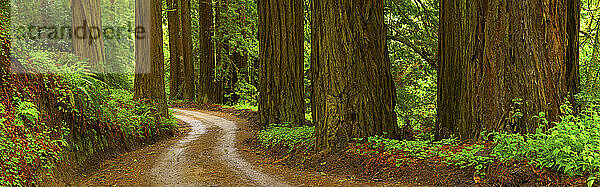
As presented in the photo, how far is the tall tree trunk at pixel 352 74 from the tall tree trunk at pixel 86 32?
9.87 metres

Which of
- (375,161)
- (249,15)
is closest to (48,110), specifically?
(375,161)

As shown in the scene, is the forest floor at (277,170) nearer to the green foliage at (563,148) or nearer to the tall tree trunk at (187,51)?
the green foliage at (563,148)

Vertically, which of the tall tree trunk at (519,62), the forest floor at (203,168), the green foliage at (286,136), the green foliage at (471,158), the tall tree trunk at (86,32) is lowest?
the forest floor at (203,168)

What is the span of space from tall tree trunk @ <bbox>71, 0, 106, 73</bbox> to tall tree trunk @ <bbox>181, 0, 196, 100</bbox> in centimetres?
1150

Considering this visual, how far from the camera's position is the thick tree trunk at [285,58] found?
42.7ft

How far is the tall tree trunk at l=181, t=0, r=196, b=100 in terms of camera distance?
2728 centimetres

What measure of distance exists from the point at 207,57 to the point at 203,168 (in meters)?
18.7

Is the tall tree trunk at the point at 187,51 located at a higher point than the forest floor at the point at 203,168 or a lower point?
higher

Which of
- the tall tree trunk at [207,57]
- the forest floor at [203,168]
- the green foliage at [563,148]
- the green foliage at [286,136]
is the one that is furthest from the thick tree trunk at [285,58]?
the tall tree trunk at [207,57]

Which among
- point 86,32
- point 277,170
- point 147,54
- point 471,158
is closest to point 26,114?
point 277,170

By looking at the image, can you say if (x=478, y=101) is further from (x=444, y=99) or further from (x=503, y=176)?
(x=444, y=99)

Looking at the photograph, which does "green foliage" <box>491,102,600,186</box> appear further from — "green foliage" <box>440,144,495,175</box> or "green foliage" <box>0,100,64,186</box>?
"green foliage" <box>0,100,64,186</box>

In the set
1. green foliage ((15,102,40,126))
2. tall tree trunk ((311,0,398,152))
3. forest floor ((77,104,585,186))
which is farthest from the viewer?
tall tree trunk ((311,0,398,152))

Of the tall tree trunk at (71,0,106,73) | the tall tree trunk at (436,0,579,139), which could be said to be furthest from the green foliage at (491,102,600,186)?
the tall tree trunk at (71,0,106,73)
